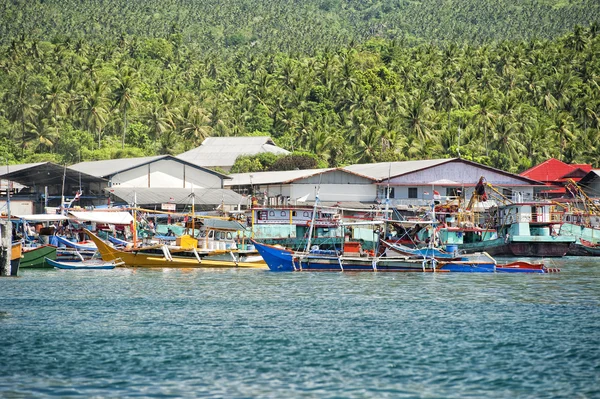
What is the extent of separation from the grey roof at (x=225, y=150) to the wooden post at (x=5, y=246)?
2498 inches

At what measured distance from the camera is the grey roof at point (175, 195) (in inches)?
3167

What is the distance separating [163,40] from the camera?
170 metres

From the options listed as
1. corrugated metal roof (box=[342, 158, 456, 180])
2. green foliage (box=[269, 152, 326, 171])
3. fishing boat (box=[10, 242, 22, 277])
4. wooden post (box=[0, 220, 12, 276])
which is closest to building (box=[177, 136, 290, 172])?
green foliage (box=[269, 152, 326, 171])

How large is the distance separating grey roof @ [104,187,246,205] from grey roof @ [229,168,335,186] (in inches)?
108

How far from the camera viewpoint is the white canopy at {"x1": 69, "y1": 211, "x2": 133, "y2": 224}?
60094mm

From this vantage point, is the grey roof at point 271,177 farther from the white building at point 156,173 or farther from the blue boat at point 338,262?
the blue boat at point 338,262

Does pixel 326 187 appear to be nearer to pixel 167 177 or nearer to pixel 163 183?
pixel 167 177

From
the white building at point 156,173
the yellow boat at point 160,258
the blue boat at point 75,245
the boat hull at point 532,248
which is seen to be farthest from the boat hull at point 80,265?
the white building at point 156,173

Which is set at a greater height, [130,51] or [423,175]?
[130,51]

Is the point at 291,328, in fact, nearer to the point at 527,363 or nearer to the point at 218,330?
the point at 218,330

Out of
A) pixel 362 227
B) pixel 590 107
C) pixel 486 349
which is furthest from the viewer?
pixel 590 107

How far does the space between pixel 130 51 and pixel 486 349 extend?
470ft

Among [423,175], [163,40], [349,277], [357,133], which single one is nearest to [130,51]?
[163,40]

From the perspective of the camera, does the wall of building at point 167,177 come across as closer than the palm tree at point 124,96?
Yes
